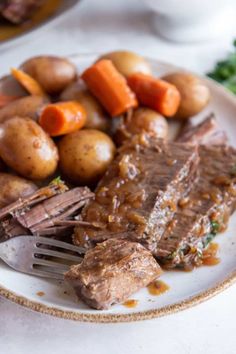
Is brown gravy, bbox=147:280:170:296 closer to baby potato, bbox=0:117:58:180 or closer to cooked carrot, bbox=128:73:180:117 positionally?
baby potato, bbox=0:117:58:180

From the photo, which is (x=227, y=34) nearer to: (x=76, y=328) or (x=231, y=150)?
(x=231, y=150)

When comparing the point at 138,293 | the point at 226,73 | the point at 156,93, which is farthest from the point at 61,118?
the point at 226,73

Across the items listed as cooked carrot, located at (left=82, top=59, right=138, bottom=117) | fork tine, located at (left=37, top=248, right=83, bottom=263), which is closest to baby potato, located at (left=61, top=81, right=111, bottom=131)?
cooked carrot, located at (left=82, top=59, right=138, bottom=117)

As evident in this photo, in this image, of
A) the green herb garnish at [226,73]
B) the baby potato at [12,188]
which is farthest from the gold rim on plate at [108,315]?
the green herb garnish at [226,73]

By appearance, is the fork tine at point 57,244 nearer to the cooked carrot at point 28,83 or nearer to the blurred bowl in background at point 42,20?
the cooked carrot at point 28,83

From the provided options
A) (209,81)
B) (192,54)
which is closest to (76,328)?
(209,81)
